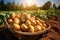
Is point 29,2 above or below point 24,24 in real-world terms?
above

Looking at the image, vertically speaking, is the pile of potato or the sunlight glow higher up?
the sunlight glow

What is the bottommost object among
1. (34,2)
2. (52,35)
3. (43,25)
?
(52,35)

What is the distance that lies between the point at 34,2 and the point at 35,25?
74 centimetres

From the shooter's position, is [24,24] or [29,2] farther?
[29,2]

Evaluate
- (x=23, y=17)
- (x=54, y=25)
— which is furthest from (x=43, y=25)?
(x=54, y=25)

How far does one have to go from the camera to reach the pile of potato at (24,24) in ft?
4.25

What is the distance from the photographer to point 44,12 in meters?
2.16

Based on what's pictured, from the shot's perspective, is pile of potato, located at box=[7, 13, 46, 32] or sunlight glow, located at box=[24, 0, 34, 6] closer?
pile of potato, located at box=[7, 13, 46, 32]

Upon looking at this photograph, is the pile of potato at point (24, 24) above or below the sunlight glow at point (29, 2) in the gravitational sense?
below

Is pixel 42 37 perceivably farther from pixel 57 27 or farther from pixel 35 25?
pixel 57 27

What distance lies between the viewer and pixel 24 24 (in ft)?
4.38

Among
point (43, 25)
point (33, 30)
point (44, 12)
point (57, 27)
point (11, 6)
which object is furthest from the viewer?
point (44, 12)

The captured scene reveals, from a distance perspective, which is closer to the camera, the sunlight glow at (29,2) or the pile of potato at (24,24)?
the pile of potato at (24,24)

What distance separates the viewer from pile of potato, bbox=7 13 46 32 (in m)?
1.29
